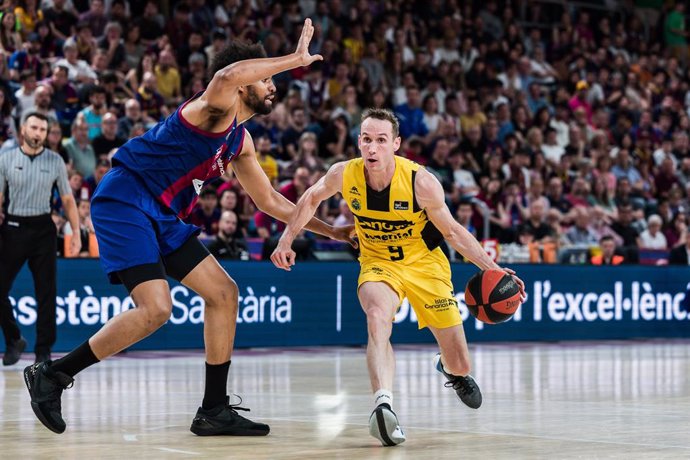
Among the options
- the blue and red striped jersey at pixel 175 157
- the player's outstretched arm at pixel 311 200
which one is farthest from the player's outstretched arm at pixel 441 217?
the blue and red striped jersey at pixel 175 157

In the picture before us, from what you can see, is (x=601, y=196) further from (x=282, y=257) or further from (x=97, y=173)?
(x=282, y=257)

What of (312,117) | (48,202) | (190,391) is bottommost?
(190,391)

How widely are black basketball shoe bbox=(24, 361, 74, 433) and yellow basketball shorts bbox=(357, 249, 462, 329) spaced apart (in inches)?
80.5

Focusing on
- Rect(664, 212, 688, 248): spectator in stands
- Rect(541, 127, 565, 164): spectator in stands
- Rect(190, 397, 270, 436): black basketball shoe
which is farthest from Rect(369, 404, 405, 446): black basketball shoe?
Rect(541, 127, 565, 164): spectator in stands

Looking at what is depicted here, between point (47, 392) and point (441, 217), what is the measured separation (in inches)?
104

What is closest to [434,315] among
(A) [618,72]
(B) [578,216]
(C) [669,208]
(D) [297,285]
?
(D) [297,285]

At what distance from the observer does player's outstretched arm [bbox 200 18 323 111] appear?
7.12 metres

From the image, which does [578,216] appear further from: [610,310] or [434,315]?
[434,315]

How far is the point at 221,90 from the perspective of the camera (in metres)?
7.28

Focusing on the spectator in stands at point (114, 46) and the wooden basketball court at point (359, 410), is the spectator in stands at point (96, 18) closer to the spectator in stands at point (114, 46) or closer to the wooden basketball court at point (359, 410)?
the spectator in stands at point (114, 46)

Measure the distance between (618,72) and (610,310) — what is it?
987 centimetres

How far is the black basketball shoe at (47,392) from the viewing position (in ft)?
24.3

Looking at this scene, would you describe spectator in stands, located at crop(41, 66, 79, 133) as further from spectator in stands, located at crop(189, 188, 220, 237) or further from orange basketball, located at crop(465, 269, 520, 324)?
orange basketball, located at crop(465, 269, 520, 324)


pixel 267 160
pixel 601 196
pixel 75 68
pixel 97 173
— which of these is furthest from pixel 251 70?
pixel 601 196
